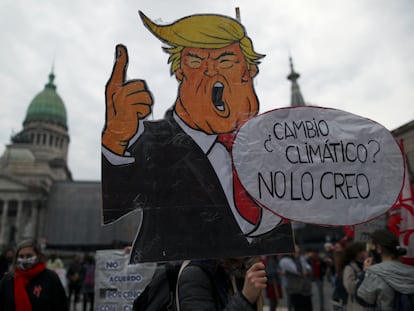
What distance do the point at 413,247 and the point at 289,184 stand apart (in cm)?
136

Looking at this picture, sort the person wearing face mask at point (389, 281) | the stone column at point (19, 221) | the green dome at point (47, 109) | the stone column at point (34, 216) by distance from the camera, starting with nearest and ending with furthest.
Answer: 1. the person wearing face mask at point (389, 281)
2. the stone column at point (34, 216)
3. the stone column at point (19, 221)
4. the green dome at point (47, 109)

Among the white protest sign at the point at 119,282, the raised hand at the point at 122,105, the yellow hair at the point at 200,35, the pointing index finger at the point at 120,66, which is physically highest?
the yellow hair at the point at 200,35

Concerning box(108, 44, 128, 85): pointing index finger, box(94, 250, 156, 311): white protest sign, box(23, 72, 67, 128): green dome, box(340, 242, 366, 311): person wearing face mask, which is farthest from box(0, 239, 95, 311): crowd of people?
box(23, 72, 67, 128): green dome

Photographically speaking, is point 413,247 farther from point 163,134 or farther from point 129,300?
point 129,300

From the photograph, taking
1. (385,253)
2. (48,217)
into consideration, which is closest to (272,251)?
(385,253)

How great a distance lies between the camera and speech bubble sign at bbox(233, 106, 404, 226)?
2574 millimetres

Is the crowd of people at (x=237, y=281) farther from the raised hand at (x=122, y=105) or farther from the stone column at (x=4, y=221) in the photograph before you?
the stone column at (x=4, y=221)

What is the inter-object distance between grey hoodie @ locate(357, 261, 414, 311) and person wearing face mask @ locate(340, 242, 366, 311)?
1.37m

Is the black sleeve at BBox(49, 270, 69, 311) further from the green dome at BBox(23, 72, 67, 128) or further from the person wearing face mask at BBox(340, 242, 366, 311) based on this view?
the green dome at BBox(23, 72, 67, 128)

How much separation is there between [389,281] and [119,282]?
4.40 metres

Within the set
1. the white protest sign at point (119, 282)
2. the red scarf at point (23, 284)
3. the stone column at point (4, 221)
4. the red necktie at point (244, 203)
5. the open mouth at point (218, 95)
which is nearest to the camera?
the red necktie at point (244, 203)

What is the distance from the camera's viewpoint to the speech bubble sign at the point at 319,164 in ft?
8.45

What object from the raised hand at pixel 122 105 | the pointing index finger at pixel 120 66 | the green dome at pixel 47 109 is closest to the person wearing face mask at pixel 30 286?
the raised hand at pixel 122 105

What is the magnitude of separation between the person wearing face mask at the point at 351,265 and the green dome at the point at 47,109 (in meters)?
75.9
